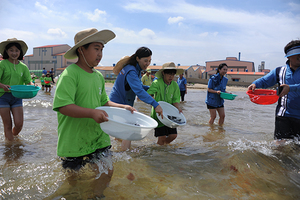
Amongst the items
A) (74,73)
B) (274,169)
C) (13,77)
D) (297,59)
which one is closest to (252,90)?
(297,59)

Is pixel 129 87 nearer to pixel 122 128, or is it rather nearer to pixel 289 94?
pixel 122 128

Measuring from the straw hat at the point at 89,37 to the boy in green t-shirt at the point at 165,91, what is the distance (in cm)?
200

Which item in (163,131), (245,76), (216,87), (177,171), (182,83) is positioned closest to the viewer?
(177,171)

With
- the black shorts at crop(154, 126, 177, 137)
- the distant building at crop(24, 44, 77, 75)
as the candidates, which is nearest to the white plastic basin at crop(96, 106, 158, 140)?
the black shorts at crop(154, 126, 177, 137)

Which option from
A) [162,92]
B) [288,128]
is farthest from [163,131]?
[288,128]

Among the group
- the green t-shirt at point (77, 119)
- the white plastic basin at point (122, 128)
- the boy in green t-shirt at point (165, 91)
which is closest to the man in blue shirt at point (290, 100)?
the boy in green t-shirt at point (165, 91)

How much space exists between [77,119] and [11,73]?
2.85 m

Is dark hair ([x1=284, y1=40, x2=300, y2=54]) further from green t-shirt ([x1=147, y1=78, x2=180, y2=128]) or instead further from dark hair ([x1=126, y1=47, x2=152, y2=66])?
dark hair ([x1=126, y1=47, x2=152, y2=66])

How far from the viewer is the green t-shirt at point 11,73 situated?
4.06 metres

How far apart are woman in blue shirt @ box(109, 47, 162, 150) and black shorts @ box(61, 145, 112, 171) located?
3.91ft

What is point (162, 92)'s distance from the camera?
430 centimetres

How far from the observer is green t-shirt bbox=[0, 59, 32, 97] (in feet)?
13.3

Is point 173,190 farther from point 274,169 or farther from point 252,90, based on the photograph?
point 252,90

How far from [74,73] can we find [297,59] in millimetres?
3207
